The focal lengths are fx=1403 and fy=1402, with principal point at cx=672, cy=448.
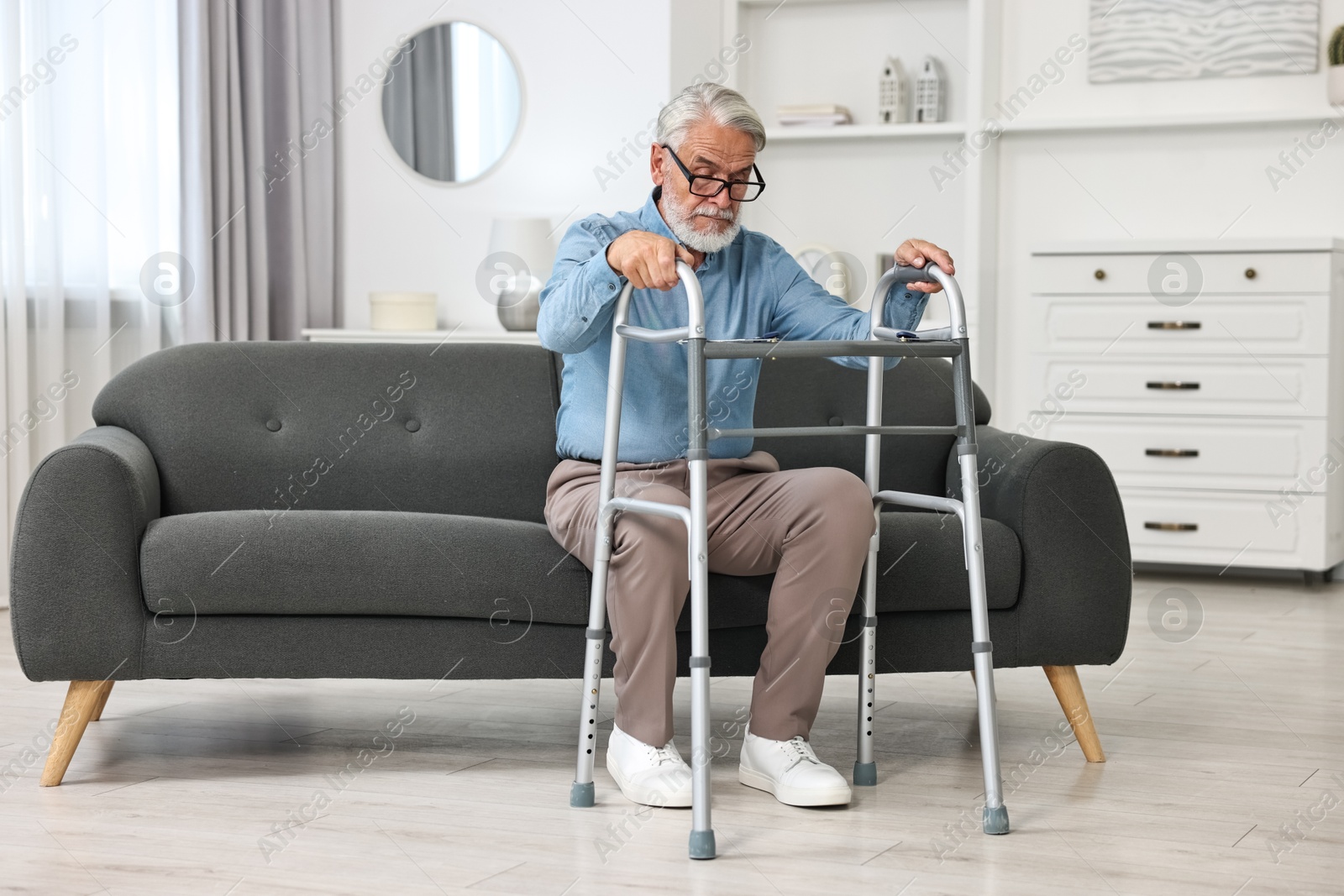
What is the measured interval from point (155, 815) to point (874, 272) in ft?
10.8

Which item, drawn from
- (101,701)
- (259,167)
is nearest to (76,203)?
(259,167)

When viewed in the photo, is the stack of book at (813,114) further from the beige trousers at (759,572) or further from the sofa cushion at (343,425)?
the beige trousers at (759,572)

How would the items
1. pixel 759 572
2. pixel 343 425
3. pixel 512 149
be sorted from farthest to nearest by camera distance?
pixel 512 149 → pixel 343 425 → pixel 759 572

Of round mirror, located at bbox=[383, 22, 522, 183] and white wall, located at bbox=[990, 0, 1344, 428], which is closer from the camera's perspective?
white wall, located at bbox=[990, 0, 1344, 428]

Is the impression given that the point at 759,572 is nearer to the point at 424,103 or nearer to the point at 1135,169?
the point at 1135,169

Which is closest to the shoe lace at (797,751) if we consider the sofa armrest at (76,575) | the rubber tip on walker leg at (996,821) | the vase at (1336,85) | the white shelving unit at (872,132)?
the rubber tip on walker leg at (996,821)

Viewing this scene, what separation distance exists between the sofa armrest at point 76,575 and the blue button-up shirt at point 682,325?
680mm

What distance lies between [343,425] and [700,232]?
2.75 feet

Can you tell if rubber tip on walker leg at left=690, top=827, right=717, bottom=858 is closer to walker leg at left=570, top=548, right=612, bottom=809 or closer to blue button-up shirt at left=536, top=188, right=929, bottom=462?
walker leg at left=570, top=548, right=612, bottom=809

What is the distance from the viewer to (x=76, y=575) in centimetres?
204

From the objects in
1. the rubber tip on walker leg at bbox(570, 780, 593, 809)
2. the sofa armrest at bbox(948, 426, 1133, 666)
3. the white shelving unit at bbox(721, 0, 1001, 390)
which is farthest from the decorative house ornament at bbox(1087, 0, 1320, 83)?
the rubber tip on walker leg at bbox(570, 780, 593, 809)

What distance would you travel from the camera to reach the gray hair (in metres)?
2.01

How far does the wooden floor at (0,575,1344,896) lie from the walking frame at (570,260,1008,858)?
3.0 inches

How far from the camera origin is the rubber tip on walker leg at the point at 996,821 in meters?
1.85
